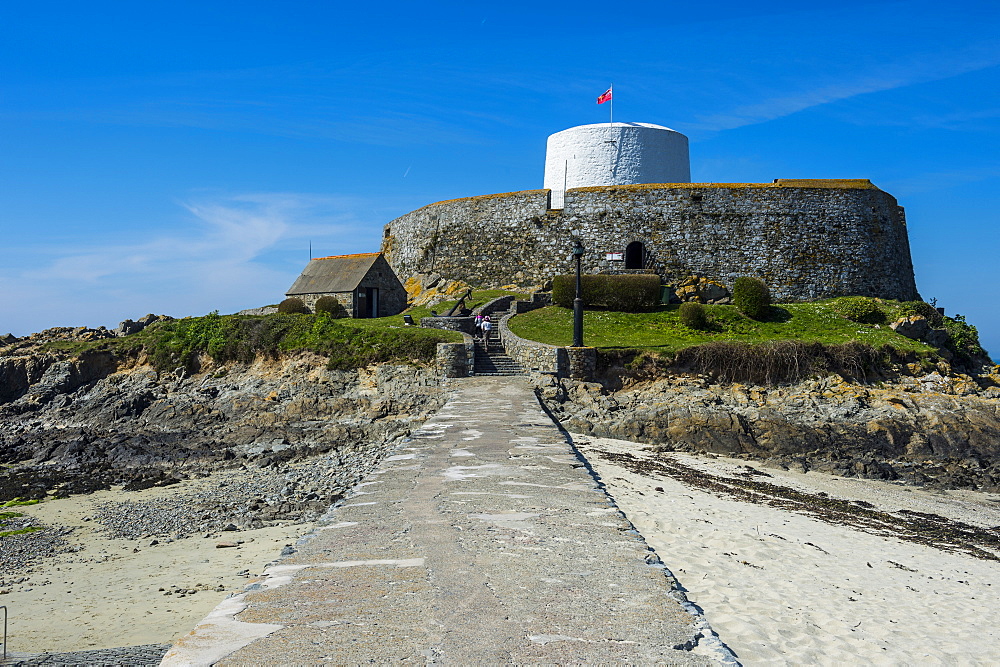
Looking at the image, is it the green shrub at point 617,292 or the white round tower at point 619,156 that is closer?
the green shrub at point 617,292

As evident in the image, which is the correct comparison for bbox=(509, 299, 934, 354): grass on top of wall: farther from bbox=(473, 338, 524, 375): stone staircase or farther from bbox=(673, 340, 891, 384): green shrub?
bbox=(473, 338, 524, 375): stone staircase

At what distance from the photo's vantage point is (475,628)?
3662 millimetres

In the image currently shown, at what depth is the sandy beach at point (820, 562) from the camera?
5246 mm

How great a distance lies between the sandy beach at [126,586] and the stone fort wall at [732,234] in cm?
2439

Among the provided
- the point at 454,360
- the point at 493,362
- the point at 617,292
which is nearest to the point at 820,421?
the point at 493,362

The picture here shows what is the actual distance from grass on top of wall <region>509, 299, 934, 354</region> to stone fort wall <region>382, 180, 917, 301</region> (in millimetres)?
3415

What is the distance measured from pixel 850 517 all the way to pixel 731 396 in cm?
927

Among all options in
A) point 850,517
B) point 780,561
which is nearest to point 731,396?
point 850,517

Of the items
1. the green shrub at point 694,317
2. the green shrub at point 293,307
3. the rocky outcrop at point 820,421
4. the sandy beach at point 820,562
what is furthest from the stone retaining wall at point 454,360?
the green shrub at point 293,307

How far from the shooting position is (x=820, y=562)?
24.5 ft

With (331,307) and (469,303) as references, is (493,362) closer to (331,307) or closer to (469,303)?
(469,303)

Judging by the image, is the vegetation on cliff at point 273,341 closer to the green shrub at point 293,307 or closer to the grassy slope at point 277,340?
the grassy slope at point 277,340

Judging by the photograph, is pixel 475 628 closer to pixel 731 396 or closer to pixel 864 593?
pixel 864 593

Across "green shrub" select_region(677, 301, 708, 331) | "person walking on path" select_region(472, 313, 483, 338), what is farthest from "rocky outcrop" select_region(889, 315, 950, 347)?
"person walking on path" select_region(472, 313, 483, 338)
